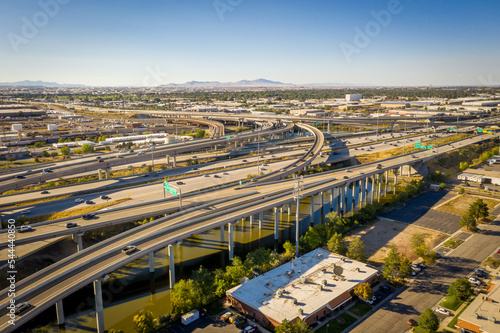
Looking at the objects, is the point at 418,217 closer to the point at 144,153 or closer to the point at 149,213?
the point at 149,213

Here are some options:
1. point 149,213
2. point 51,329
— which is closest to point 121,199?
point 149,213

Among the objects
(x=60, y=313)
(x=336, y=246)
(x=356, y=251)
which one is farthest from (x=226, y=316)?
(x=356, y=251)

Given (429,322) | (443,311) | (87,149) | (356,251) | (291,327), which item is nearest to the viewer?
(291,327)

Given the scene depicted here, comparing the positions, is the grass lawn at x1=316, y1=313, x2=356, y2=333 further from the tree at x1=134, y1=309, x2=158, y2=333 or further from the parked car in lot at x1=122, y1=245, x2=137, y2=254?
the parked car in lot at x1=122, y1=245, x2=137, y2=254

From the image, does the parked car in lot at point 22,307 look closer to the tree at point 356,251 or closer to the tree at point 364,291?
the tree at point 364,291

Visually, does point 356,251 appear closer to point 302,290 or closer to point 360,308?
point 360,308
